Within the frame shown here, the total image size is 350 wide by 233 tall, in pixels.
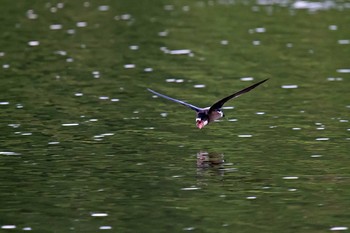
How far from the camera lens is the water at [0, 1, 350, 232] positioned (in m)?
21.7

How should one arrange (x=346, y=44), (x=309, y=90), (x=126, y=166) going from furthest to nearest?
(x=346, y=44)
(x=309, y=90)
(x=126, y=166)

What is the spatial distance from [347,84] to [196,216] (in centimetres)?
1771

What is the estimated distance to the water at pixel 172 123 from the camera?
21.7 meters

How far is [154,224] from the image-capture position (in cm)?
2061

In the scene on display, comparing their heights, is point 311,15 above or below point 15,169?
above

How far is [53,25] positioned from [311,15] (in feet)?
45.2

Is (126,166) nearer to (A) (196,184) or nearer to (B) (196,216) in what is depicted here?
(A) (196,184)

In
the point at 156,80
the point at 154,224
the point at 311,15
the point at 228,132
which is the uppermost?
the point at 311,15

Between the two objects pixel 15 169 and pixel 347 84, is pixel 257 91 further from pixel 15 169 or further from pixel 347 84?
pixel 15 169

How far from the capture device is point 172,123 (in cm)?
3155

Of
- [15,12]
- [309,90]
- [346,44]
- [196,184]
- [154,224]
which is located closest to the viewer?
[154,224]

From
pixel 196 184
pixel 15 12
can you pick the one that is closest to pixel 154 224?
pixel 196 184

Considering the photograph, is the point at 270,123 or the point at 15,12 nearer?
the point at 270,123

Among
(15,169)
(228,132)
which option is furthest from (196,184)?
(228,132)
